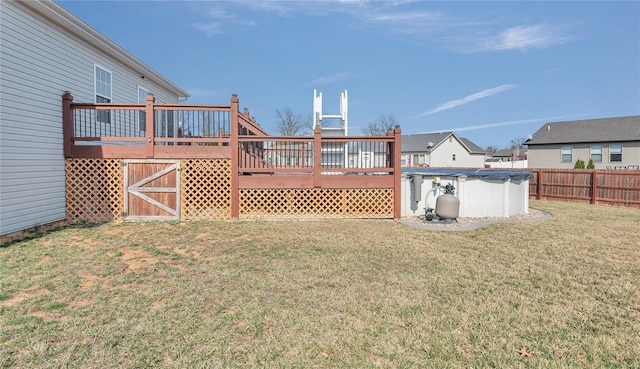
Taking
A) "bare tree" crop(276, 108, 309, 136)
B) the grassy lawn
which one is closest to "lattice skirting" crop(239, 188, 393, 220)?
the grassy lawn

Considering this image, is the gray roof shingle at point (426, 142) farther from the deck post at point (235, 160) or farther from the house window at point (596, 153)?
the deck post at point (235, 160)

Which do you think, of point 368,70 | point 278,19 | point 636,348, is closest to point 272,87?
point 368,70

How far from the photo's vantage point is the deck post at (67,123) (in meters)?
7.19

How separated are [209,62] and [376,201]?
1629cm

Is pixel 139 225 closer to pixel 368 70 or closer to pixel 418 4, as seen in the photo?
pixel 418 4

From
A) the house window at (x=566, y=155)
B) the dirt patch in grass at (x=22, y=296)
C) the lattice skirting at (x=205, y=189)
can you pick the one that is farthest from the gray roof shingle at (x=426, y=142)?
the dirt patch in grass at (x=22, y=296)

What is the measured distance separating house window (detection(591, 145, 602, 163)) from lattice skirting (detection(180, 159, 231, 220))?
84.2 feet

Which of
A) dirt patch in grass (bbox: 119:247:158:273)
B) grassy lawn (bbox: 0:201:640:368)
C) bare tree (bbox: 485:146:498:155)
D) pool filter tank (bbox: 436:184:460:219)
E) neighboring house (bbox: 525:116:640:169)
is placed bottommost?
grassy lawn (bbox: 0:201:640:368)

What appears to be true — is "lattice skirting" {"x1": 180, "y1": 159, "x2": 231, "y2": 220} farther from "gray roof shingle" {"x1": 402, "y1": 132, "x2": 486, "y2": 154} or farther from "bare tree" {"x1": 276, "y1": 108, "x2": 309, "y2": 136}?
"bare tree" {"x1": 276, "y1": 108, "x2": 309, "y2": 136}

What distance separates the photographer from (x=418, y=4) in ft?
34.6

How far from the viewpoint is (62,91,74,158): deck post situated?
7.19m

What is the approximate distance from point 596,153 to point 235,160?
84.0ft

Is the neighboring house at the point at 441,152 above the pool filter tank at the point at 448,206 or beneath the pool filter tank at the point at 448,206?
above

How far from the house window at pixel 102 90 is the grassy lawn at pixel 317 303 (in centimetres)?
401
